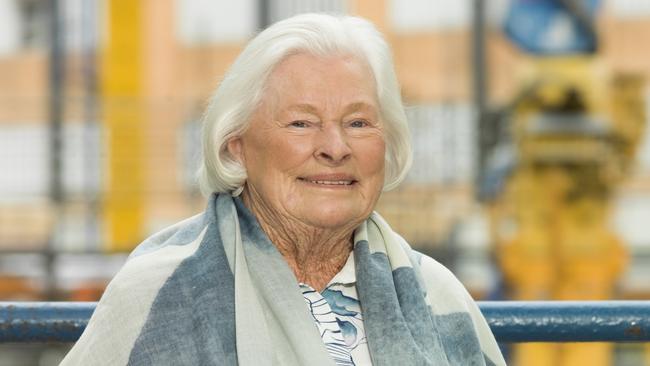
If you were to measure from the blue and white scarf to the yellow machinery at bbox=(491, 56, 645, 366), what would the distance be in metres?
5.12

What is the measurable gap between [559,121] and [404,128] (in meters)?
5.12

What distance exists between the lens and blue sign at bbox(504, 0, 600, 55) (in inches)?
273

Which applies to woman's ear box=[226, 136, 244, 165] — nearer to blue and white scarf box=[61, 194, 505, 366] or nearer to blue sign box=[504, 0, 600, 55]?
blue and white scarf box=[61, 194, 505, 366]

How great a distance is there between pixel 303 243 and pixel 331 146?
15 centimetres

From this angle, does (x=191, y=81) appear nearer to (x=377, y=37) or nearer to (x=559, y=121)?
(x=559, y=121)

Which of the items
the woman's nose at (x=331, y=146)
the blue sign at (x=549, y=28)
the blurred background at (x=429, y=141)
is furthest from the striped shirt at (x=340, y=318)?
the blue sign at (x=549, y=28)

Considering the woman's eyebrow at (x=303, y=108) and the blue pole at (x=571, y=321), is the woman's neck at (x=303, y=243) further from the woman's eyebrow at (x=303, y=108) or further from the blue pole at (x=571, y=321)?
the blue pole at (x=571, y=321)

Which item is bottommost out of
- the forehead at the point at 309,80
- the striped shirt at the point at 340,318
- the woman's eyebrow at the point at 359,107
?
the striped shirt at the point at 340,318

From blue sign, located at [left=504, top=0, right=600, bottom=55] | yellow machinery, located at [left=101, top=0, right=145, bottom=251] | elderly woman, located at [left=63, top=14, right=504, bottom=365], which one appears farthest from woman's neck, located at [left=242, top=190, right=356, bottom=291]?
yellow machinery, located at [left=101, top=0, right=145, bottom=251]

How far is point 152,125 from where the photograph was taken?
11.0 m

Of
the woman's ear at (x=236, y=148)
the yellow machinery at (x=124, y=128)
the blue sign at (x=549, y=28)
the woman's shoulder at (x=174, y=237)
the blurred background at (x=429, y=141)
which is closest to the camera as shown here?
the woman's shoulder at (x=174, y=237)

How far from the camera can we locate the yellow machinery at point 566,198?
701 cm

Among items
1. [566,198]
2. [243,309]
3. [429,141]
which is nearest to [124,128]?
[429,141]

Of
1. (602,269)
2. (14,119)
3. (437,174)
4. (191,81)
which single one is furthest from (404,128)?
(191,81)
